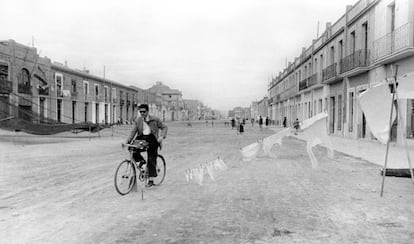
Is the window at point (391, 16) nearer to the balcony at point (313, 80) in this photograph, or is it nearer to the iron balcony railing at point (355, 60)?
the iron balcony railing at point (355, 60)

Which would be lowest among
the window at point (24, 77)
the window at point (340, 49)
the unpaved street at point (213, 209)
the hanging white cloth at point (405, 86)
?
the unpaved street at point (213, 209)

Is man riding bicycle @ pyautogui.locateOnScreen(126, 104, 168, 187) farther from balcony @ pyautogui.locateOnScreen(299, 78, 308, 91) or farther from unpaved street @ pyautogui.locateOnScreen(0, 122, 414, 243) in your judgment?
balcony @ pyautogui.locateOnScreen(299, 78, 308, 91)

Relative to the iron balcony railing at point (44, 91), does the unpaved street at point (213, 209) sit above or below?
below

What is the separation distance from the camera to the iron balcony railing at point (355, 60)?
65.9ft

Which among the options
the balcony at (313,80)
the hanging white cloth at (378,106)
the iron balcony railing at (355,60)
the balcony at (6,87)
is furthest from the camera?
the balcony at (313,80)

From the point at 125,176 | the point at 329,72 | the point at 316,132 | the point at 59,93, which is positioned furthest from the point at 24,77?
the point at 316,132

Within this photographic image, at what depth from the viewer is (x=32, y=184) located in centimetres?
748

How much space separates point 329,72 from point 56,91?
24.3 metres

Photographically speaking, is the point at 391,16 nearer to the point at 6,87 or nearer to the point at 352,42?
the point at 352,42

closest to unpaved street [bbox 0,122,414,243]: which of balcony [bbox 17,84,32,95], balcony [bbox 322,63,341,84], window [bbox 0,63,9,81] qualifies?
balcony [bbox 322,63,341,84]

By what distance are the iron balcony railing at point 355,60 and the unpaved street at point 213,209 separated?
12657mm

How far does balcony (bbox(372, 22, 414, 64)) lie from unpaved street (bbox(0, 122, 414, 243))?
843cm

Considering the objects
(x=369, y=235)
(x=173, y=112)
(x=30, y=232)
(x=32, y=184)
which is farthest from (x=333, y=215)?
(x=173, y=112)

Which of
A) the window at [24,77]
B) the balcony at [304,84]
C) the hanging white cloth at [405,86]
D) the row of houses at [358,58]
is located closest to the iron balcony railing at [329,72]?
the row of houses at [358,58]
